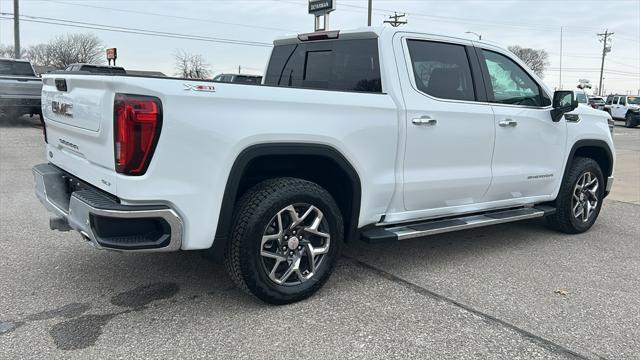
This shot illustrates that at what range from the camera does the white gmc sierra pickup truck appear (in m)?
3.03

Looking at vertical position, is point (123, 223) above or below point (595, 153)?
below

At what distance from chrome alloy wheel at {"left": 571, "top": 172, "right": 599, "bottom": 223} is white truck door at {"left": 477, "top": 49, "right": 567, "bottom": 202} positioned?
0.53m

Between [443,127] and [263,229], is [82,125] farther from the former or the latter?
[443,127]

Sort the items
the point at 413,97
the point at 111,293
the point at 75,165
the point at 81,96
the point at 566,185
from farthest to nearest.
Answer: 1. the point at 566,185
2. the point at 413,97
3. the point at 111,293
4. the point at 75,165
5. the point at 81,96

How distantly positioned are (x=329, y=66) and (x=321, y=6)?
10034 mm

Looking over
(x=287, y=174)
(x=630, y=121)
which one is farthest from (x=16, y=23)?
(x=630, y=121)

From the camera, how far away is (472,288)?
409cm

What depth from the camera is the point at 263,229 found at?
341cm

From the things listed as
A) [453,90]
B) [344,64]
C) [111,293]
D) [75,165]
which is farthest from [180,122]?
[453,90]

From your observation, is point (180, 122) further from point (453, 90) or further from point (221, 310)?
point (453, 90)

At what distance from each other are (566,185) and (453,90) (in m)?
1.96

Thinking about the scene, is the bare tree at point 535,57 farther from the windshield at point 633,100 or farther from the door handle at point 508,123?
the door handle at point 508,123

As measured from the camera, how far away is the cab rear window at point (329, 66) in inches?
165

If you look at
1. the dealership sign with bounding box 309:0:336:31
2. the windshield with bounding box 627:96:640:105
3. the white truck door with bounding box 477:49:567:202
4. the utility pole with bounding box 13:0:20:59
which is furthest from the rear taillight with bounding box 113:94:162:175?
the windshield with bounding box 627:96:640:105
